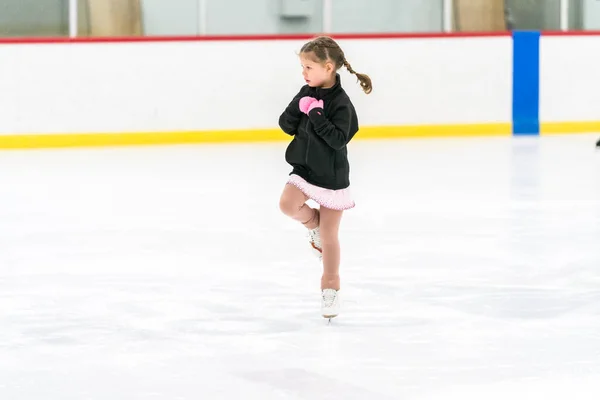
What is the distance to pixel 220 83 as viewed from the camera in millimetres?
9953

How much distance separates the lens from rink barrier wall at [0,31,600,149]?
9531 mm

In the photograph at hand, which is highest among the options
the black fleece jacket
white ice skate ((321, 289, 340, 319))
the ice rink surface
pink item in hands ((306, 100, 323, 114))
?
pink item in hands ((306, 100, 323, 114))

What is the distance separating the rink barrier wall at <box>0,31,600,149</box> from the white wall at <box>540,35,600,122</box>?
0.5 inches

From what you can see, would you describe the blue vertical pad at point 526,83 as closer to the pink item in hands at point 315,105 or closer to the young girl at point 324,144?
the young girl at point 324,144

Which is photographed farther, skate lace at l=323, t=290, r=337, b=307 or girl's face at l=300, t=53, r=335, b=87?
skate lace at l=323, t=290, r=337, b=307

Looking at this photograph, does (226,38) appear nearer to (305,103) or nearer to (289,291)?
(289,291)

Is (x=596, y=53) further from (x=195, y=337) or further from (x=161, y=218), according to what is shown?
(x=195, y=337)

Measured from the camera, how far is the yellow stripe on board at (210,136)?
949cm

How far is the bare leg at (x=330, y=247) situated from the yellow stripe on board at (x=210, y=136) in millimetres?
6463

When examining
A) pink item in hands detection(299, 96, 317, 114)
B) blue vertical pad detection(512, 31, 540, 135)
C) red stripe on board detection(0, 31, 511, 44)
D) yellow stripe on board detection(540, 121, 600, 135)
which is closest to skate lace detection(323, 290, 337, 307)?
pink item in hands detection(299, 96, 317, 114)

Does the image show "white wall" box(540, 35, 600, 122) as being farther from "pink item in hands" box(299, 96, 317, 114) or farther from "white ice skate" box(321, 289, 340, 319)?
"pink item in hands" box(299, 96, 317, 114)

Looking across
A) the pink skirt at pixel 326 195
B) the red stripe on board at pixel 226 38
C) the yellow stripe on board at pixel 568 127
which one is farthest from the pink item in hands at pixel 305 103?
the yellow stripe on board at pixel 568 127

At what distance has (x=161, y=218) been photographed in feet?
18.5

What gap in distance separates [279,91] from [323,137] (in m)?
6.94
